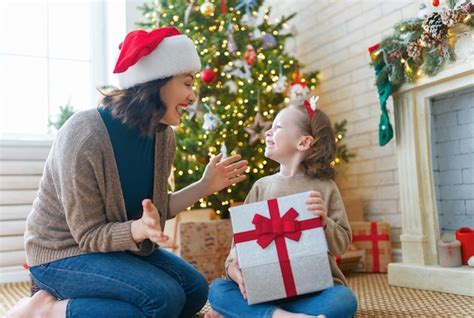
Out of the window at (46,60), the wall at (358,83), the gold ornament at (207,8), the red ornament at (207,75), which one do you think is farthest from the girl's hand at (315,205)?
the window at (46,60)

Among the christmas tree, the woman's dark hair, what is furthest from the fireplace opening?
the woman's dark hair

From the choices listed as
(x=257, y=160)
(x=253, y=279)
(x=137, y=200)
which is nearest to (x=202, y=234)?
(x=257, y=160)

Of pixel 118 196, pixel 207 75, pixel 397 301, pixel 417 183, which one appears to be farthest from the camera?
pixel 207 75

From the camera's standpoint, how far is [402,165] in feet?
7.91

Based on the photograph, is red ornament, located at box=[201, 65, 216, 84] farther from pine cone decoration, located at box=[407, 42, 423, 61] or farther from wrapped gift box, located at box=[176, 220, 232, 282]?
pine cone decoration, located at box=[407, 42, 423, 61]

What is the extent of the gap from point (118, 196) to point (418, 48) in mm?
1497

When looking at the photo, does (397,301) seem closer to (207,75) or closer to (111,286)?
(111,286)

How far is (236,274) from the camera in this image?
145 cm

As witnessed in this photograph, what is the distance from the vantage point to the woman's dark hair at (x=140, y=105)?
149 cm

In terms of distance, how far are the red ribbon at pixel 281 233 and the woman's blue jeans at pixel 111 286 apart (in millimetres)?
257

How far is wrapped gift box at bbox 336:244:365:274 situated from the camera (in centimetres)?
260

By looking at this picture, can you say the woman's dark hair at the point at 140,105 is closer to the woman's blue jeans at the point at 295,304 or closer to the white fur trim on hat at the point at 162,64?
the white fur trim on hat at the point at 162,64

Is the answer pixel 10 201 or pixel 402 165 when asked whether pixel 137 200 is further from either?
pixel 10 201

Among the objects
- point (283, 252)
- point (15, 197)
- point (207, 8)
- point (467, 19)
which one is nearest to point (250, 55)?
point (207, 8)
